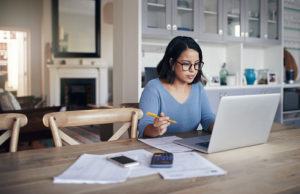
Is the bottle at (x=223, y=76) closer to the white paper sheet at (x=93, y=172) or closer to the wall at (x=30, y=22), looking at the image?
the white paper sheet at (x=93, y=172)

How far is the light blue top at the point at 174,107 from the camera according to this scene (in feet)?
5.42

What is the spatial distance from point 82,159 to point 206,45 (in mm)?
3320

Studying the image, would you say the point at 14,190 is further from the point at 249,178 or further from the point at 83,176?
the point at 249,178

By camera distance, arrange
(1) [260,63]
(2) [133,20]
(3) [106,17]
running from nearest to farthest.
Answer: (2) [133,20], (1) [260,63], (3) [106,17]

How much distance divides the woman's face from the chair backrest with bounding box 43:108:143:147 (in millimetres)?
335

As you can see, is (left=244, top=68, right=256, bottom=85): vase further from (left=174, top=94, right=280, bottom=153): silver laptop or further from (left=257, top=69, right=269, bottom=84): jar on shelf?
(left=174, top=94, right=280, bottom=153): silver laptop

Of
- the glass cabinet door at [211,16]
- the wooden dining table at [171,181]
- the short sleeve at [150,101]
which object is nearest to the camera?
the wooden dining table at [171,181]

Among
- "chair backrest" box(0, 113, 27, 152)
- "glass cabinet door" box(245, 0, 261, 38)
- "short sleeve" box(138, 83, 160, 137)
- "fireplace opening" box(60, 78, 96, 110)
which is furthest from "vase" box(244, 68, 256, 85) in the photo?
"fireplace opening" box(60, 78, 96, 110)

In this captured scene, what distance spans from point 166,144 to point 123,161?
32 centimetres

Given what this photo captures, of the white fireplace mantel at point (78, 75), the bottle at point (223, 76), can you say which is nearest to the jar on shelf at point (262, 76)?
the bottle at point (223, 76)

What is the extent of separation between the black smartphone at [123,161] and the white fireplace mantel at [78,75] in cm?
627

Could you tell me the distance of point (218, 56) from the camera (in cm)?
418

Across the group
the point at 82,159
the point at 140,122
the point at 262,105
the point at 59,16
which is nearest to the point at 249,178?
the point at 262,105

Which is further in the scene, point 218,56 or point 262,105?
point 218,56
